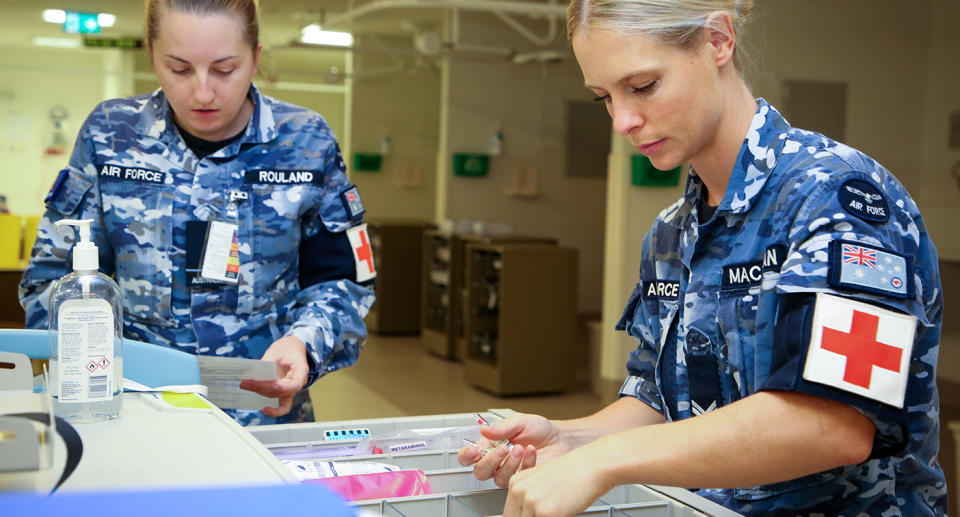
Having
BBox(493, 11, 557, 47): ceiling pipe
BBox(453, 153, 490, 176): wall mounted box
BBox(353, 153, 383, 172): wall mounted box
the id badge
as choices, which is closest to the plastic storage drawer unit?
the id badge

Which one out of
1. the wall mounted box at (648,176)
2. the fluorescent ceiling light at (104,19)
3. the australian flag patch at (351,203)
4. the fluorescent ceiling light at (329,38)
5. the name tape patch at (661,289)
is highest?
the fluorescent ceiling light at (329,38)

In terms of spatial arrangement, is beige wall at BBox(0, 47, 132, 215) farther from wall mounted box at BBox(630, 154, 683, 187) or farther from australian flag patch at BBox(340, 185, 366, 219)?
australian flag patch at BBox(340, 185, 366, 219)

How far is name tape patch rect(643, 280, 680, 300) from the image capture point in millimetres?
1419

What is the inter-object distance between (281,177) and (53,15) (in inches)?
341

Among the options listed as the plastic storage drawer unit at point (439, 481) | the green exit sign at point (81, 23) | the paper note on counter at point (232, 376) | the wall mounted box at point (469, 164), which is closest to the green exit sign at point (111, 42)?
the green exit sign at point (81, 23)

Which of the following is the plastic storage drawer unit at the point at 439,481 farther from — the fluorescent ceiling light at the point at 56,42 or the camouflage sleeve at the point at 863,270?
the fluorescent ceiling light at the point at 56,42

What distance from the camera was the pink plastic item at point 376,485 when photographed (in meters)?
1.12

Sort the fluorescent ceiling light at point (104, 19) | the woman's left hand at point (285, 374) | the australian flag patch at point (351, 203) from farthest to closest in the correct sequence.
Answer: the fluorescent ceiling light at point (104, 19) → the australian flag patch at point (351, 203) → the woman's left hand at point (285, 374)

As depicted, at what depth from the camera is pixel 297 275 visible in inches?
77.4

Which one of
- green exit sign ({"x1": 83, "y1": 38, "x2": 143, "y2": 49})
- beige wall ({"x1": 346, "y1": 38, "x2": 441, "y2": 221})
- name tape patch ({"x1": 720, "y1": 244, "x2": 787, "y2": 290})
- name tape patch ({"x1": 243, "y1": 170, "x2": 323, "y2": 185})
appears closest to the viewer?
name tape patch ({"x1": 720, "y1": 244, "x2": 787, "y2": 290})

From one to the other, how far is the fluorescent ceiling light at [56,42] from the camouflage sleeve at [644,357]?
386 inches

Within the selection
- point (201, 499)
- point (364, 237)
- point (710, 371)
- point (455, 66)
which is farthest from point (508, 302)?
point (201, 499)

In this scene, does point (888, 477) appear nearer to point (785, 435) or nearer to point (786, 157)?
point (785, 435)

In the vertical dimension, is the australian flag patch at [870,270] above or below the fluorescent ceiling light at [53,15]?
below
